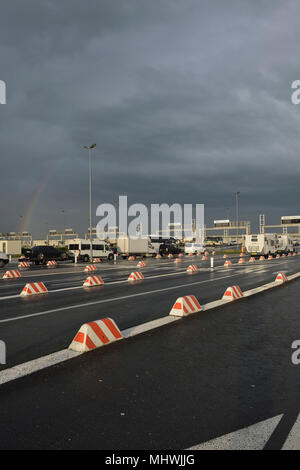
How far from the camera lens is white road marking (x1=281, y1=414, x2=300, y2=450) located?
3.02 m

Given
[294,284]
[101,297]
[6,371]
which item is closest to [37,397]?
[6,371]

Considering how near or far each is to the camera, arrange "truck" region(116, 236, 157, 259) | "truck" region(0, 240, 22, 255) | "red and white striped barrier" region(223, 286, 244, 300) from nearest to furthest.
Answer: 1. "red and white striped barrier" region(223, 286, 244, 300)
2. "truck" region(116, 236, 157, 259)
3. "truck" region(0, 240, 22, 255)

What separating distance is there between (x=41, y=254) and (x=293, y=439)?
30927 millimetres

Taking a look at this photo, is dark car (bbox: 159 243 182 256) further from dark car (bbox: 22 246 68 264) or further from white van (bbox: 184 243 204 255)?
dark car (bbox: 22 246 68 264)

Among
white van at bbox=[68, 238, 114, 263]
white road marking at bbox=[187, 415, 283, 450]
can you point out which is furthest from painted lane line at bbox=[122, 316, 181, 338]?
white van at bbox=[68, 238, 114, 263]

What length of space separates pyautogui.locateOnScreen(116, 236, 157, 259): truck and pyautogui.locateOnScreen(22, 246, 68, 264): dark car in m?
10.8

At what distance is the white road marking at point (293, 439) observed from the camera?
3.02 m

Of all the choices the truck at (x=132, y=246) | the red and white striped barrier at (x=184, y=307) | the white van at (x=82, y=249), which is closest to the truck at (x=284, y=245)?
the truck at (x=132, y=246)

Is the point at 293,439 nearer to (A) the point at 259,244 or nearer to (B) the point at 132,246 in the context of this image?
(A) the point at 259,244

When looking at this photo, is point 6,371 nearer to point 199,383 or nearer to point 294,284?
point 199,383

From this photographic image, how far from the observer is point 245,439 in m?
3.12

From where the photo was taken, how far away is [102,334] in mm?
6152

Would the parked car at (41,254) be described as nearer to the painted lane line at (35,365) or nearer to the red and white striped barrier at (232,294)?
the red and white striped barrier at (232,294)

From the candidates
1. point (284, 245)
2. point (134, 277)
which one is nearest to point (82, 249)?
point (134, 277)
